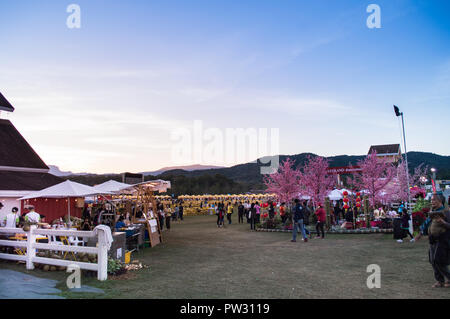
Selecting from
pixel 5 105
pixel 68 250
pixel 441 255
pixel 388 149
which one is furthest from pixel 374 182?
pixel 388 149

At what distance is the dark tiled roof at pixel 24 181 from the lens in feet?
60.5

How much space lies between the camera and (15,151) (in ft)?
72.1

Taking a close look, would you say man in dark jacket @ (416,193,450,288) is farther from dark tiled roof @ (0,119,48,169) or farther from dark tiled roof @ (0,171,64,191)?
dark tiled roof @ (0,119,48,169)

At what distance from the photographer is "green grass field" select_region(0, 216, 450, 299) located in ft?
20.4

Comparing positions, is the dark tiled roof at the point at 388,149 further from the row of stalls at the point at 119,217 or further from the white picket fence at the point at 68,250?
the white picket fence at the point at 68,250

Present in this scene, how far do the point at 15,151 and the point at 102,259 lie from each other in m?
18.5

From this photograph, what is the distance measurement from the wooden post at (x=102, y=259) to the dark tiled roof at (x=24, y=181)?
45.3 ft

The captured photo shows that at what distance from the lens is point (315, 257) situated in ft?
33.4

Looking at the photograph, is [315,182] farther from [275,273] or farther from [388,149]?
[388,149]

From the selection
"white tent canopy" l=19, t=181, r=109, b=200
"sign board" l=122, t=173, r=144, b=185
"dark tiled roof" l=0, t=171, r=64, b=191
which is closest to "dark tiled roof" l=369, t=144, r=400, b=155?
"sign board" l=122, t=173, r=144, b=185

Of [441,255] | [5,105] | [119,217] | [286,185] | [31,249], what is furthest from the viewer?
[286,185]

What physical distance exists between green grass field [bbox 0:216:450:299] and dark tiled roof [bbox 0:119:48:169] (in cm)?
1371

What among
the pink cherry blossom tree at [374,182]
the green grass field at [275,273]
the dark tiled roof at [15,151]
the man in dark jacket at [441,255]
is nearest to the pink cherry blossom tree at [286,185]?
the pink cherry blossom tree at [374,182]

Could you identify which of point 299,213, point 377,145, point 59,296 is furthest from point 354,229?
point 377,145
